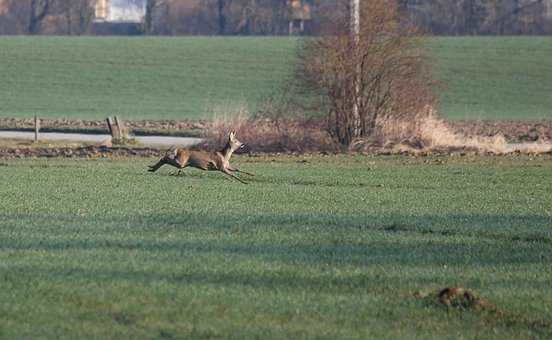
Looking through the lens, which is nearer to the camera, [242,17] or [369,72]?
[369,72]

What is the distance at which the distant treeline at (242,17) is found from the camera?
96.4 meters

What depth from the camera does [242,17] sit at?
340ft

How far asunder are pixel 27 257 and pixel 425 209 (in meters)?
7.05

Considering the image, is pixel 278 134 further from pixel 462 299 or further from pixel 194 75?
pixel 194 75

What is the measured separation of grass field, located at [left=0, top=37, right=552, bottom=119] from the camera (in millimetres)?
55438

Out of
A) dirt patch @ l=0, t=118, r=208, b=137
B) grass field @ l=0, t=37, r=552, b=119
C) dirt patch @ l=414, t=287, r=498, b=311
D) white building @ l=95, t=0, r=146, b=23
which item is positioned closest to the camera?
dirt patch @ l=414, t=287, r=498, b=311

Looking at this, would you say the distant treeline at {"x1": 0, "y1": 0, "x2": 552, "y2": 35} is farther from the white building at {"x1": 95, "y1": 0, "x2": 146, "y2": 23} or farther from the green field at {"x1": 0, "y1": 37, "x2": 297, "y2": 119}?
the white building at {"x1": 95, "y1": 0, "x2": 146, "y2": 23}

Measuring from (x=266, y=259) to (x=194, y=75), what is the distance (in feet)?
182

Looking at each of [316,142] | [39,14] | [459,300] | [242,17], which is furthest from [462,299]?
[39,14]

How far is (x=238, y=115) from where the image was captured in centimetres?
3244

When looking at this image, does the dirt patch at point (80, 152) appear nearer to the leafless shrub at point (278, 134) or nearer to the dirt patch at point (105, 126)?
the leafless shrub at point (278, 134)

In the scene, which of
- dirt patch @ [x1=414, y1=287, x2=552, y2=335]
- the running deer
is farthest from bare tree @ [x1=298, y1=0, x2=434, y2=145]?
dirt patch @ [x1=414, y1=287, x2=552, y2=335]

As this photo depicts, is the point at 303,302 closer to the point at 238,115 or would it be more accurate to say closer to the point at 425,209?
the point at 425,209

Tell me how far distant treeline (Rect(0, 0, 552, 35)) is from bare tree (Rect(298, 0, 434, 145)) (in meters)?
57.0
